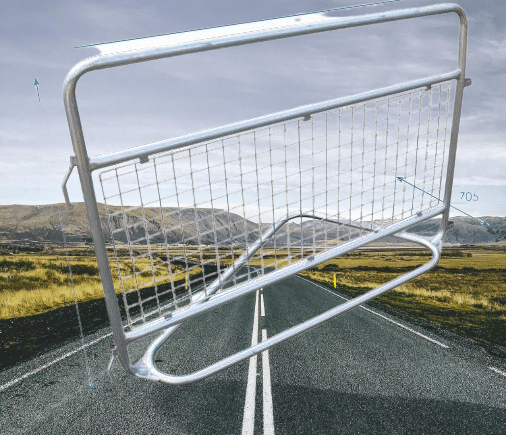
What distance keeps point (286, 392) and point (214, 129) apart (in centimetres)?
328

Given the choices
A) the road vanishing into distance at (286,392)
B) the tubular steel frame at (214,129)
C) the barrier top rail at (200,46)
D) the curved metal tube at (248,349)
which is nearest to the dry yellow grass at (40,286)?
the road vanishing into distance at (286,392)

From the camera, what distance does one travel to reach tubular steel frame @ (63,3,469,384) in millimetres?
1922

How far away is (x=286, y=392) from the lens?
160 inches

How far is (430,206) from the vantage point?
3.34 metres

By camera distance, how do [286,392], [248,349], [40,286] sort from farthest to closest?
[40,286] < [286,392] < [248,349]

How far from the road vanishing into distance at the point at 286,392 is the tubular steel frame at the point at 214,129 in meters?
1.27

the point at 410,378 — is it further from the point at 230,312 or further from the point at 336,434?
the point at 230,312

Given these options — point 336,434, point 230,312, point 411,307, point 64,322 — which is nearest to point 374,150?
point 336,434

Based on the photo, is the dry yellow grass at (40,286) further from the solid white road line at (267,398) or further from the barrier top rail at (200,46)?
the barrier top rail at (200,46)

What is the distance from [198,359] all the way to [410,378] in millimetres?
3056

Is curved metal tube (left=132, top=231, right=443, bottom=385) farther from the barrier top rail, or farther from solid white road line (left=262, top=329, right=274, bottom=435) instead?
the barrier top rail

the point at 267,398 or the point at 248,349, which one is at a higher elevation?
the point at 248,349

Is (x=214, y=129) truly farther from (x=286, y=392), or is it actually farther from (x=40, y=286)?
(x=40, y=286)

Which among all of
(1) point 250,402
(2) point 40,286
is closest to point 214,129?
(1) point 250,402
